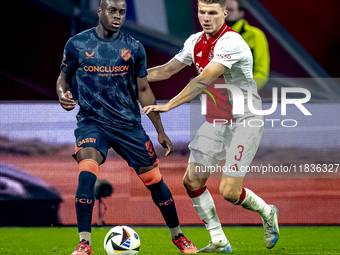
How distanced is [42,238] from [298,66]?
148 inches

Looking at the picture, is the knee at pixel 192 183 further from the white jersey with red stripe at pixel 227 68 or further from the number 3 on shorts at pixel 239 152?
the white jersey with red stripe at pixel 227 68

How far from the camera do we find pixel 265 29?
6.40 m

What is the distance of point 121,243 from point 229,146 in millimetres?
1197

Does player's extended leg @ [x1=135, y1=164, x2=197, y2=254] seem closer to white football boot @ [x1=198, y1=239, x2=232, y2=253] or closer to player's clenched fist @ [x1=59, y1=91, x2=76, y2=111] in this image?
white football boot @ [x1=198, y1=239, x2=232, y2=253]

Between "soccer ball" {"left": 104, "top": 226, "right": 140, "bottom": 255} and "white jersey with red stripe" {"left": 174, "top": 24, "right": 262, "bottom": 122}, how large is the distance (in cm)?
116

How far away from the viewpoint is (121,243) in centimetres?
373

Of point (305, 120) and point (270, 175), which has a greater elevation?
point (305, 120)

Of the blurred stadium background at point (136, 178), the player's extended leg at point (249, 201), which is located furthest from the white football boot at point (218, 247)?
the blurred stadium background at point (136, 178)

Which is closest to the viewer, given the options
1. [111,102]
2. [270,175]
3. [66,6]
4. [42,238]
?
[111,102]

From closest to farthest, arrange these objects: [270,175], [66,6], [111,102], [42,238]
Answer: [111,102] < [42,238] < [270,175] < [66,6]

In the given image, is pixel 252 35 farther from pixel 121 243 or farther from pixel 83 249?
pixel 83 249

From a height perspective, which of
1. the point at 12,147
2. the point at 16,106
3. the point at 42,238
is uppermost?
the point at 16,106

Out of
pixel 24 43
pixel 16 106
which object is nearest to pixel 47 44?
pixel 24 43

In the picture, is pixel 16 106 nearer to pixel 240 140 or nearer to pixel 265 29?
pixel 240 140
